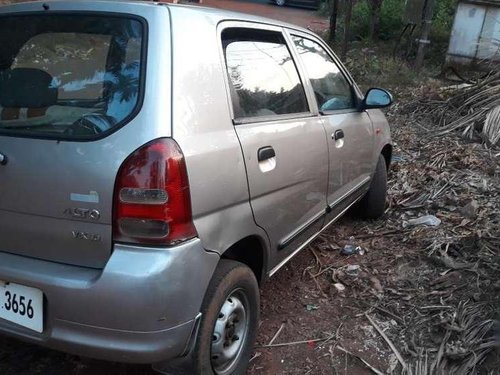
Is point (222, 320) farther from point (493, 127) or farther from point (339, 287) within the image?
point (493, 127)

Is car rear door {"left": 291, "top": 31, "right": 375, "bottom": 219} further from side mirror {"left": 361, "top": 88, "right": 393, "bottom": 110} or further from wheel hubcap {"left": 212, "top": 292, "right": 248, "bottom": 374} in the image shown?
wheel hubcap {"left": 212, "top": 292, "right": 248, "bottom": 374}

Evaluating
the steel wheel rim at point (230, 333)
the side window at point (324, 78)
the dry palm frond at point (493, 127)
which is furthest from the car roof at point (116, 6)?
the dry palm frond at point (493, 127)

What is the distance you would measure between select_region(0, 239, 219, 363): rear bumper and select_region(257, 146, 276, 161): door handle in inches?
24.3

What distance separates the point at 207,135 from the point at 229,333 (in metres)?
0.95

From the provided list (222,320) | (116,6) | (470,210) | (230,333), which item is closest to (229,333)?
(230,333)

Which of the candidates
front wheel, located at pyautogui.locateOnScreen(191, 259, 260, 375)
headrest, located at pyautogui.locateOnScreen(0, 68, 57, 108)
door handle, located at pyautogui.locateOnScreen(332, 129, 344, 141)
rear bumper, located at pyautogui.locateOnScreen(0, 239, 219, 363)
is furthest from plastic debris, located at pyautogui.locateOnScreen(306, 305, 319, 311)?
headrest, located at pyautogui.locateOnScreen(0, 68, 57, 108)

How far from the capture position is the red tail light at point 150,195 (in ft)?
6.37

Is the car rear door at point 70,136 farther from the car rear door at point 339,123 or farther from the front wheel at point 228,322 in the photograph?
the car rear door at point 339,123

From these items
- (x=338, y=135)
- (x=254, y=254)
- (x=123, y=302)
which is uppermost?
(x=338, y=135)

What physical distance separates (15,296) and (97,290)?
15.7 inches

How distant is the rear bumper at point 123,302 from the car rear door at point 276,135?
0.61m

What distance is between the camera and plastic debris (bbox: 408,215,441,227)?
4336 millimetres

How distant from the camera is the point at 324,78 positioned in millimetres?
3598

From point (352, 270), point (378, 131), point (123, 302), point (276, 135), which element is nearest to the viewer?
point (123, 302)
